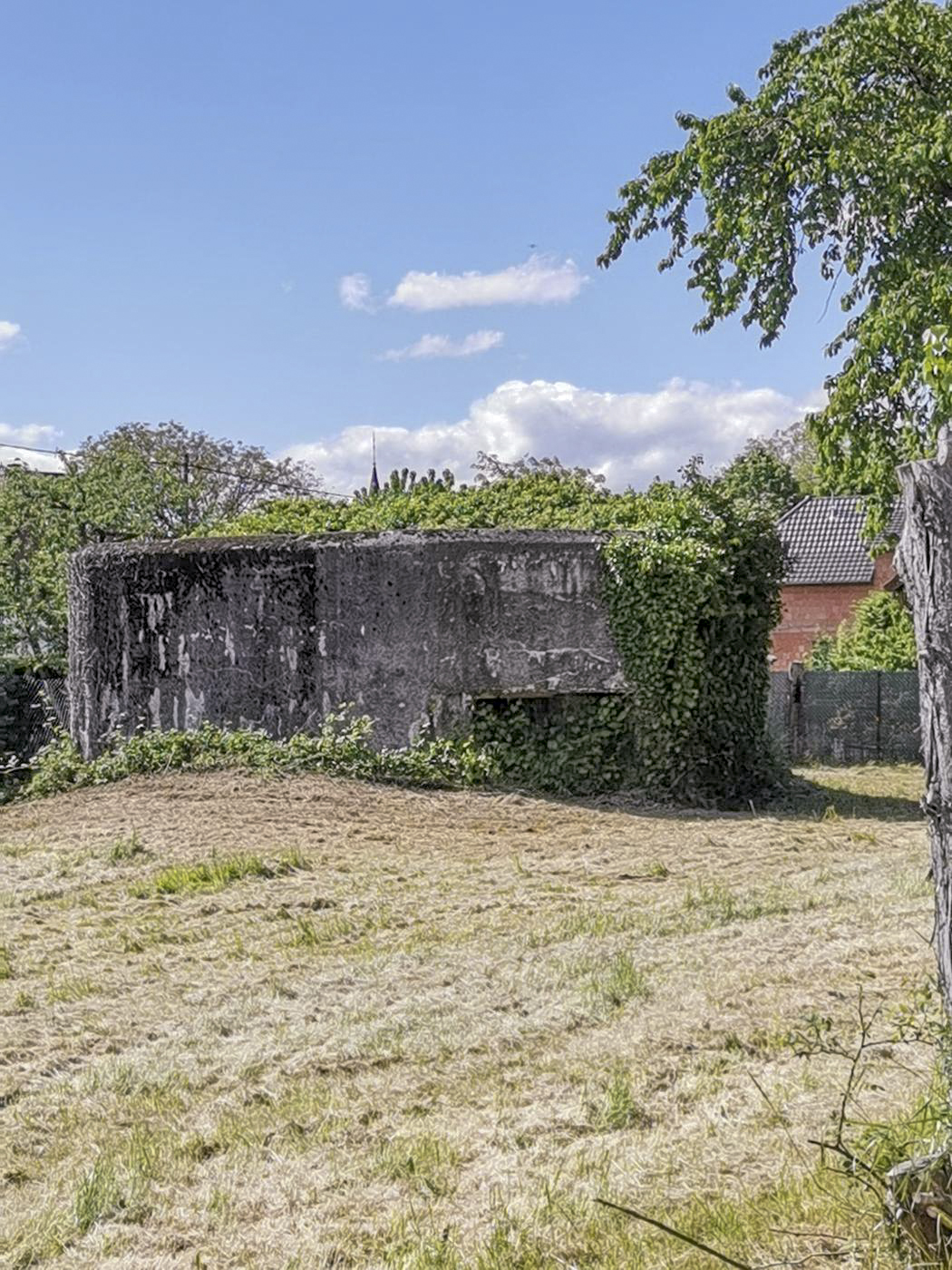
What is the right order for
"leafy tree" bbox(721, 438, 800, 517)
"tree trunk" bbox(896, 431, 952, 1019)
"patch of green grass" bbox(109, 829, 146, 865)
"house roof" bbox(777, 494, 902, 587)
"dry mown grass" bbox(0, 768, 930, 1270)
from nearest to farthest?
"tree trunk" bbox(896, 431, 952, 1019), "dry mown grass" bbox(0, 768, 930, 1270), "patch of green grass" bbox(109, 829, 146, 865), "house roof" bbox(777, 494, 902, 587), "leafy tree" bbox(721, 438, 800, 517)

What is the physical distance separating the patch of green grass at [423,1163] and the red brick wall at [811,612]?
1309 inches

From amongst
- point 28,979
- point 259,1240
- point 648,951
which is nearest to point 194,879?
point 28,979

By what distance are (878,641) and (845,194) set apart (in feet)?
31.3

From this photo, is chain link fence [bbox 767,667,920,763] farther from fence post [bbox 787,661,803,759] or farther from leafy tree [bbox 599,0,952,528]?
leafy tree [bbox 599,0,952,528]

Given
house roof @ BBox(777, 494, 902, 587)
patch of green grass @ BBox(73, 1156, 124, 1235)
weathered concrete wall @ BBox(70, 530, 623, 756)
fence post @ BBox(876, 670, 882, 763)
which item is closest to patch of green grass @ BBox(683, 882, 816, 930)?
patch of green grass @ BBox(73, 1156, 124, 1235)

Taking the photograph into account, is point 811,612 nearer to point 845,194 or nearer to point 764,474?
point 764,474

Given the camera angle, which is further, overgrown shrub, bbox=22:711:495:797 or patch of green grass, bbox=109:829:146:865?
overgrown shrub, bbox=22:711:495:797

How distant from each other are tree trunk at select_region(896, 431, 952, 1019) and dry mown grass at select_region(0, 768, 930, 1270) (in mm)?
905

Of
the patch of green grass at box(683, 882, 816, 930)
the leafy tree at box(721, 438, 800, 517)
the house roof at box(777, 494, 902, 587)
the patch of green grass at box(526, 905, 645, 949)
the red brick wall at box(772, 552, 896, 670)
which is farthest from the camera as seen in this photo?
the leafy tree at box(721, 438, 800, 517)

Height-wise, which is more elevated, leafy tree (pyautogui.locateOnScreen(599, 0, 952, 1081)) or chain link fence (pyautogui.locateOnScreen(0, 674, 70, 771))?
leafy tree (pyautogui.locateOnScreen(599, 0, 952, 1081))

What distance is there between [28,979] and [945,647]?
477cm

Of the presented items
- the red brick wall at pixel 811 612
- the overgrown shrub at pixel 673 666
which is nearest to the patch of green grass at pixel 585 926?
the overgrown shrub at pixel 673 666

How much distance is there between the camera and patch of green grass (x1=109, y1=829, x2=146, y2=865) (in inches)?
358

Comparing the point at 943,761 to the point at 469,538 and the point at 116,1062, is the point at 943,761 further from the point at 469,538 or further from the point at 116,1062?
the point at 469,538
